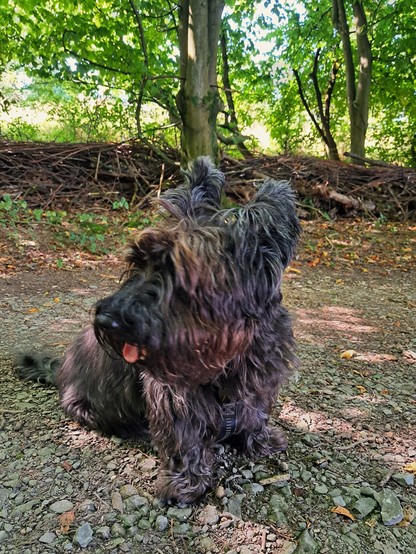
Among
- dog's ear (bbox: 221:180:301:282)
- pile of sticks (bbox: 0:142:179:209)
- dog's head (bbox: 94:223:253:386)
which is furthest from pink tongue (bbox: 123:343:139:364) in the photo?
pile of sticks (bbox: 0:142:179:209)

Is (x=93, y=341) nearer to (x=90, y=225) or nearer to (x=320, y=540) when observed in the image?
(x=320, y=540)

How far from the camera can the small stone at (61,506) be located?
7.44 ft

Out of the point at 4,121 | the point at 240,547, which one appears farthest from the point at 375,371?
the point at 4,121

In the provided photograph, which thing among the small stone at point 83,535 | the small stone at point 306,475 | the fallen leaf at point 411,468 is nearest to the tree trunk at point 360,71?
the fallen leaf at point 411,468

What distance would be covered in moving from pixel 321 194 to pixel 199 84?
11.9 ft

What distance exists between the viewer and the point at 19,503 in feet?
7.58

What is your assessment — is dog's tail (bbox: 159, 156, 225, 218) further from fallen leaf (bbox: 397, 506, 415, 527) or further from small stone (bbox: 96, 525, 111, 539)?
fallen leaf (bbox: 397, 506, 415, 527)

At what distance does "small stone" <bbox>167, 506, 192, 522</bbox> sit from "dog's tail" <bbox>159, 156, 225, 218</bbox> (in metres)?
1.54

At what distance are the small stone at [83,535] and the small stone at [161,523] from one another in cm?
32

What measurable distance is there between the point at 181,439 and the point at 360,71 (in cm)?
1342

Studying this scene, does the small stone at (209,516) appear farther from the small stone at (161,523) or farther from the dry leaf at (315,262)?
the dry leaf at (315,262)

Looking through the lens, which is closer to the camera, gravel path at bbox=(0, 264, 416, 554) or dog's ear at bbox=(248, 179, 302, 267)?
dog's ear at bbox=(248, 179, 302, 267)

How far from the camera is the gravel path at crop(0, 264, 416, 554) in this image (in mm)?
2133

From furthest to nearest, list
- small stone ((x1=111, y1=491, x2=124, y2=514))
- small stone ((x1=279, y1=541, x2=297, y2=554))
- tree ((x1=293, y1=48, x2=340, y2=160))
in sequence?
1. tree ((x1=293, y1=48, x2=340, y2=160))
2. small stone ((x1=111, y1=491, x2=124, y2=514))
3. small stone ((x1=279, y1=541, x2=297, y2=554))
